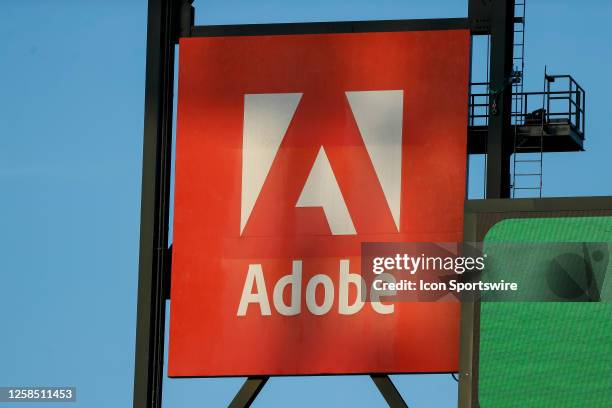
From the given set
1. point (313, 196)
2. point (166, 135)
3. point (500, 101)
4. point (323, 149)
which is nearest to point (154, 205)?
point (166, 135)

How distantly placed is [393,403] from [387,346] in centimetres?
65

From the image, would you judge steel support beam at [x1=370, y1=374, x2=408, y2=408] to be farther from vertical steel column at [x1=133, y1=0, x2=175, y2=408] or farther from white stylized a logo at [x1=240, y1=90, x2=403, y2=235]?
vertical steel column at [x1=133, y1=0, x2=175, y2=408]

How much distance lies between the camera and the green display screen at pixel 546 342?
40.3 feet

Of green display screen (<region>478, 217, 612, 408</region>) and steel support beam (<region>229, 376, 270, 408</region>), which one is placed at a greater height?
green display screen (<region>478, 217, 612, 408</region>)

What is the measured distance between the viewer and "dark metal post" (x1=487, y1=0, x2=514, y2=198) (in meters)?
16.8

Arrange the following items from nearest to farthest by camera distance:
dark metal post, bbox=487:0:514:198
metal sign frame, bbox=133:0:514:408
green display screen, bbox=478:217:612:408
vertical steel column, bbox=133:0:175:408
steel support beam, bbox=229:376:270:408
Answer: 1. green display screen, bbox=478:217:612:408
2. dark metal post, bbox=487:0:514:198
3. metal sign frame, bbox=133:0:514:408
4. steel support beam, bbox=229:376:270:408
5. vertical steel column, bbox=133:0:175:408

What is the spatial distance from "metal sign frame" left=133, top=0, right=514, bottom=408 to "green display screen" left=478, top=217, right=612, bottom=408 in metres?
4.16

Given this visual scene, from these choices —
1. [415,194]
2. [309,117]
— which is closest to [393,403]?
[415,194]

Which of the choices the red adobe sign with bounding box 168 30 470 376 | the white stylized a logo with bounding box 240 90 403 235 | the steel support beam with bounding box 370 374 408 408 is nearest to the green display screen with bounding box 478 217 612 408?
the red adobe sign with bounding box 168 30 470 376

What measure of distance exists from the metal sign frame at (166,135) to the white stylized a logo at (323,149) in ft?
2.85

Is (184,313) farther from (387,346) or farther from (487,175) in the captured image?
(487,175)

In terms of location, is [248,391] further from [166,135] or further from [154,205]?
[166,135]

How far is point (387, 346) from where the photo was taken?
16844 millimetres

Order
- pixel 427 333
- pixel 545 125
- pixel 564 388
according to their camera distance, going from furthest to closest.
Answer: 1. pixel 545 125
2. pixel 427 333
3. pixel 564 388
